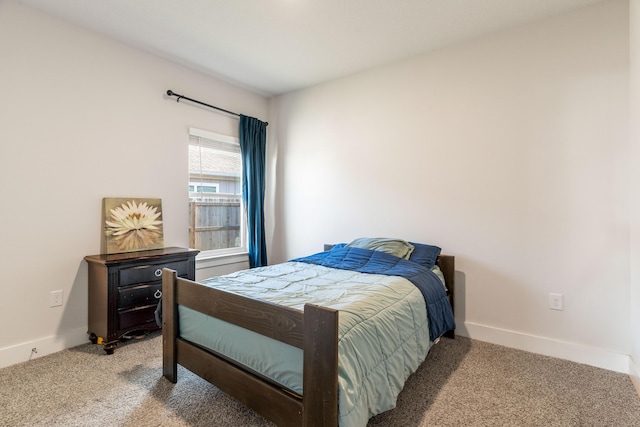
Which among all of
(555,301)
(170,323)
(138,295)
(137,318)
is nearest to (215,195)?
(138,295)

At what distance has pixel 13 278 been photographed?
2252 millimetres

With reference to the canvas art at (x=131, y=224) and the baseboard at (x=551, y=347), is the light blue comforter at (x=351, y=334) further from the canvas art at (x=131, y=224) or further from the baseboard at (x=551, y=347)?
the canvas art at (x=131, y=224)

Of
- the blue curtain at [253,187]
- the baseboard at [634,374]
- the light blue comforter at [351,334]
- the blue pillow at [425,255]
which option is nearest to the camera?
the light blue comforter at [351,334]

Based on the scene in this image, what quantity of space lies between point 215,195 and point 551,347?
3.42 metres

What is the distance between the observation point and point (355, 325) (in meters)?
1.45

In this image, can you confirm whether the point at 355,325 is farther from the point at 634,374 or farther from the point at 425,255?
the point at 634,374

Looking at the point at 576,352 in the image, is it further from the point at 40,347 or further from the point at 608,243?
the point at 40,347

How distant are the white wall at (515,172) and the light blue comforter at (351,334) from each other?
3.18 ft

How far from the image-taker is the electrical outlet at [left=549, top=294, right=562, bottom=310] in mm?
2381

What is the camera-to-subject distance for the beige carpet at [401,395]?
1.64 meters

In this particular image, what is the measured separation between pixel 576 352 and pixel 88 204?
392cm

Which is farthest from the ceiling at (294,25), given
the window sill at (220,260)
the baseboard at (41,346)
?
the baseboard at (41,346)

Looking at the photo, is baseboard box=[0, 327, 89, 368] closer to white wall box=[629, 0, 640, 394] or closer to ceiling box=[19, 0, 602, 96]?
ceiling box=[19, 0, 602, 96]

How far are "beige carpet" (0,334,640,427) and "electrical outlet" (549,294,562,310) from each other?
38 centimetres
